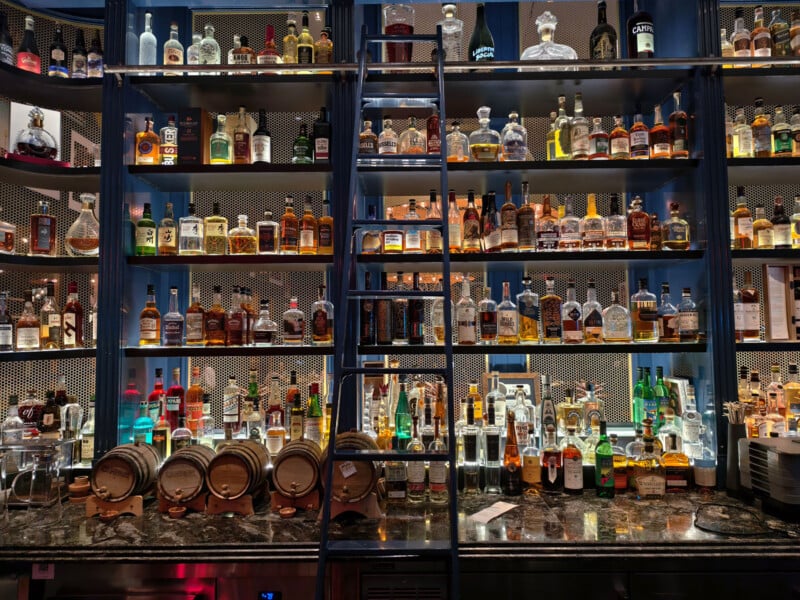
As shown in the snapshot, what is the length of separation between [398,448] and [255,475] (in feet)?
2.41

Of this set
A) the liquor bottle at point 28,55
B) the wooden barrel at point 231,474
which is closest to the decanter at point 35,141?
the liquor bottle at point 28,55

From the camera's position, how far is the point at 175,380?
9.66 ft

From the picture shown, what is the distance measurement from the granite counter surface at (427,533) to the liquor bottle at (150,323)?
2.74 ft

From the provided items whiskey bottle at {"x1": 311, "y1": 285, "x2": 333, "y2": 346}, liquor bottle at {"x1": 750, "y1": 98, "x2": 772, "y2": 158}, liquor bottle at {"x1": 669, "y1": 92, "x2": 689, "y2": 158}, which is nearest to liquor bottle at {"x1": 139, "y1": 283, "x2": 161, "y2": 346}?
whiskey bottle at {"x1": 311, "y1": 285, "x2": 333, "y2": 346}

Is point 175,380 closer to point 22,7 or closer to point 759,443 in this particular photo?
point 22,7

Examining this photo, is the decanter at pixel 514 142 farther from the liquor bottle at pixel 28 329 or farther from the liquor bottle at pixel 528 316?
the liquor bottle at pixel 28 329

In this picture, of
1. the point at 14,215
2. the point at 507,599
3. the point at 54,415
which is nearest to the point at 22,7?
the point at 14,215

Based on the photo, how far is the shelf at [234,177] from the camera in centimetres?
268

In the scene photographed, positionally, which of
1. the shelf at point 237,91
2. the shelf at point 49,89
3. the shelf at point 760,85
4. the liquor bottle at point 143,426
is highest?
the shelf at point 49,89

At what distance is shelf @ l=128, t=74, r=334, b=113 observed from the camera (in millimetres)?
2705

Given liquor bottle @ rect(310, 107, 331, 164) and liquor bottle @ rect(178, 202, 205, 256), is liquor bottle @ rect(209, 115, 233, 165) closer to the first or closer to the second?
liquor bottle @ rect(178, 202, 205, 256)

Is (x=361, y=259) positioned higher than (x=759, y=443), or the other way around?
(x=361, y=259)

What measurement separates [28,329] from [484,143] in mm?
2490

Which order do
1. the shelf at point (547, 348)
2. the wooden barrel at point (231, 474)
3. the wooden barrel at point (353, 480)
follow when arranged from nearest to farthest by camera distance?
the wooden barrel at point (353, 480), the wooden barrel at point (231, 474), the shelf at point (547, 348)
